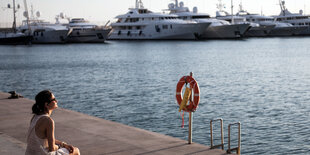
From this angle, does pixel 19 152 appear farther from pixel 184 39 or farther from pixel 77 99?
pixel 184 39

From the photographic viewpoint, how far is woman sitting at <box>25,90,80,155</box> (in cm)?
544

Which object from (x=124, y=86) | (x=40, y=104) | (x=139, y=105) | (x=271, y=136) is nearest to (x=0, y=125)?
(x=40, y=104)

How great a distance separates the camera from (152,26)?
107750mm

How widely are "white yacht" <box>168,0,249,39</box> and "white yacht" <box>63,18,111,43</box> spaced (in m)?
21.0

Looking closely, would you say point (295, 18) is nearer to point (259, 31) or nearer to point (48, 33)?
point (259, 31)

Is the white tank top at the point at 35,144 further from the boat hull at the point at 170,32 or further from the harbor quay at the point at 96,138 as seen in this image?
the boat hull at the point at 170,32

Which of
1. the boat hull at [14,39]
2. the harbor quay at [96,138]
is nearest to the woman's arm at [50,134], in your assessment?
the harbor quay at [96,138]

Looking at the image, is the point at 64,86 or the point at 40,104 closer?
the point at 40,104

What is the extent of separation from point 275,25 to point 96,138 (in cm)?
13152

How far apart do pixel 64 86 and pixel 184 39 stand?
82.0 m

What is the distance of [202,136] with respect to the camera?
570 inches

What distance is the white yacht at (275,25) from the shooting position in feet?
453

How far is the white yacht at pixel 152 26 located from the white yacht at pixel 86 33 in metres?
4.57

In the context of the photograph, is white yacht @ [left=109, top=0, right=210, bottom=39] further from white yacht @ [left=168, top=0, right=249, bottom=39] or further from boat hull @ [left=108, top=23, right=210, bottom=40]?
white yacht @ [left=168, top=0, right=249, bottom=39]
